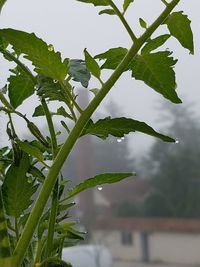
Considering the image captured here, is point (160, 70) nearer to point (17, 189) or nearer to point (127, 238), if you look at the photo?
point (17, 189)

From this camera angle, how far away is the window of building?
3.49 ft

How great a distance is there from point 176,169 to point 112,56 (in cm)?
80

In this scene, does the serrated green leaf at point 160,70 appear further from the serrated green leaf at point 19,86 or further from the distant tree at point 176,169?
the distant tree at point 176,169

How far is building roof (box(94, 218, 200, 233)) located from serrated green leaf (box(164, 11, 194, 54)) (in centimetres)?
80

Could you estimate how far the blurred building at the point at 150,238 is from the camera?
105 centimetres

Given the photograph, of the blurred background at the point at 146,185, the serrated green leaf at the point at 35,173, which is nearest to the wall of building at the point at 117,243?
the blurred background at the point at 146,185

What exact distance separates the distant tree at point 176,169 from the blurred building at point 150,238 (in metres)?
0.03

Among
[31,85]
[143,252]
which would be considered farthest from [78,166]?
[31,85]

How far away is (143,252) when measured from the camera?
1.03 m

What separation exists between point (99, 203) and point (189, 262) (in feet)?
0.77

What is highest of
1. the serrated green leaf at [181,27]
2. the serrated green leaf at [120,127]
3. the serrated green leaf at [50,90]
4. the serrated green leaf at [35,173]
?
the serrated green leaf at [181,27]

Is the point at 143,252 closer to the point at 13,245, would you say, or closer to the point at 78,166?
the point at 78,166

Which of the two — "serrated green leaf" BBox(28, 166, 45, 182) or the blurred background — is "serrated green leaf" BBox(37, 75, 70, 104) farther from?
the blurred background

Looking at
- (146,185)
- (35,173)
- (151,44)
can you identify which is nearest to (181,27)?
(151,44)
